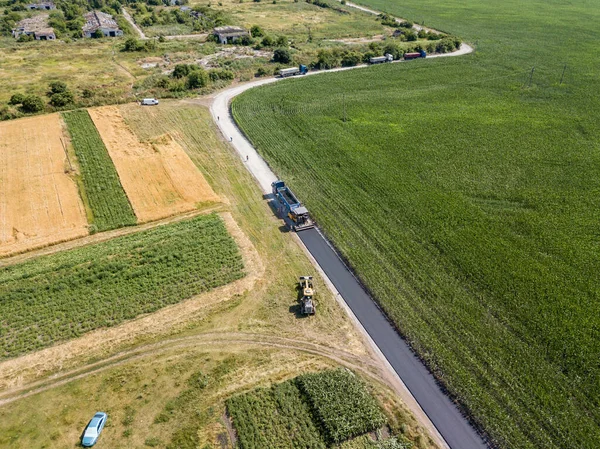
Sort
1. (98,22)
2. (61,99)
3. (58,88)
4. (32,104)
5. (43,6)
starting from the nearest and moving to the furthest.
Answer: (32,104)
(61,99)
(58,88)
(98,22)
(43,6)

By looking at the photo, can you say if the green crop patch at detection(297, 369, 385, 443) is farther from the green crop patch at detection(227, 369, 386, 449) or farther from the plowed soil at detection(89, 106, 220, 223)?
the plowed soil at detection(89, 106, 220, 223)

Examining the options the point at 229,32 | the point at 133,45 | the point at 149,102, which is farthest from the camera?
the point at 229,32

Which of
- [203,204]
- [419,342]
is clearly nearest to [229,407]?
[419,342]

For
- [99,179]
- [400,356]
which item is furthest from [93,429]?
[99,179]

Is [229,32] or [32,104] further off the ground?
[229,32]

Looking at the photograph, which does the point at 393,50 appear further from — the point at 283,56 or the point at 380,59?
the point at 283,56

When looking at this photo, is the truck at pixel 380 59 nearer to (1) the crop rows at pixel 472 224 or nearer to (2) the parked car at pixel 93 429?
(1) the crop rows at pixel 472 224
